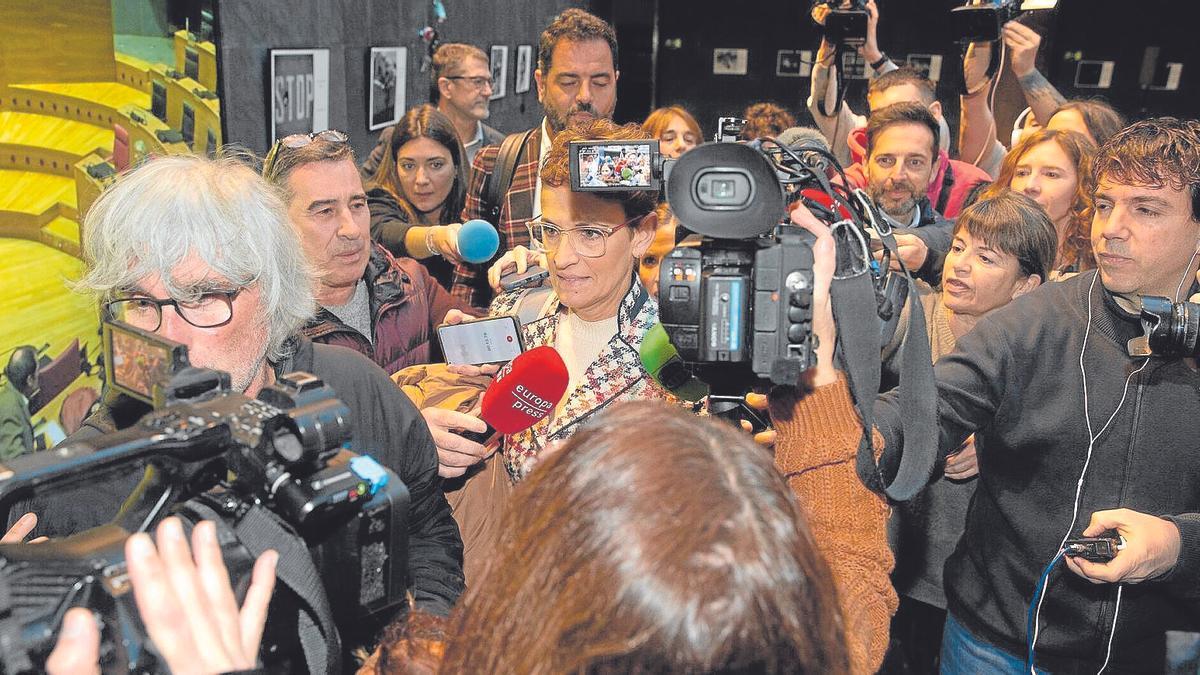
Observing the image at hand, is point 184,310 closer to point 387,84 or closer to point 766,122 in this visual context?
point 766,122

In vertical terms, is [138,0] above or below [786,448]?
above

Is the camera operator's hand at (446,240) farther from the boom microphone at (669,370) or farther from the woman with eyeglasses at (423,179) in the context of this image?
the boom microphone at (669,370)

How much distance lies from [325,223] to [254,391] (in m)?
0.82

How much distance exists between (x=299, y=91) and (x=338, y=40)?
1.84 ft

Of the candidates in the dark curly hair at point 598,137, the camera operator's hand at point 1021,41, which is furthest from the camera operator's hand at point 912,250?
the camera operator's hand at point 1021,41

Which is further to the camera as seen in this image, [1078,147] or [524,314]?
[1078,147]

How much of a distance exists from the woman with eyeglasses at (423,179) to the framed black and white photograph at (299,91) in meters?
0.42

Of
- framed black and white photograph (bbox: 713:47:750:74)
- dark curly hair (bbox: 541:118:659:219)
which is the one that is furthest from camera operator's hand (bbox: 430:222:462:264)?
framed black and white photograph (bbox: 713:47:750:74)

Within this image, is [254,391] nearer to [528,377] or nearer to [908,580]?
[528,377]

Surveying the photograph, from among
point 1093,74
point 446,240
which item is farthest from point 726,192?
point 1093,74

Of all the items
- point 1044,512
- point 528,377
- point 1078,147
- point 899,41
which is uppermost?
point 899,41

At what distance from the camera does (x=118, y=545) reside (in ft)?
2.98

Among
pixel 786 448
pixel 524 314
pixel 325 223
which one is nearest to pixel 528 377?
pixel 524 314

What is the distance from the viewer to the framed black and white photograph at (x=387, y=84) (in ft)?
15.2
